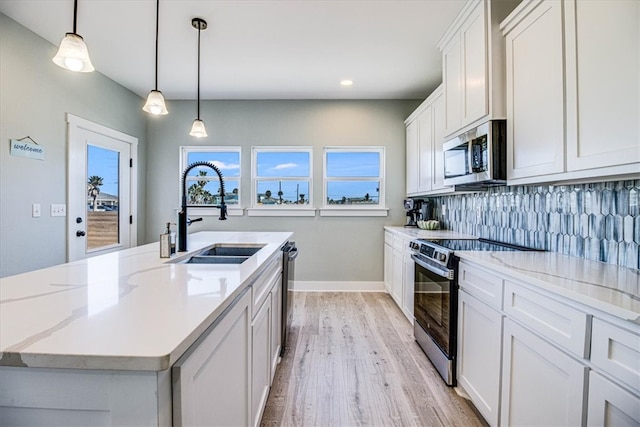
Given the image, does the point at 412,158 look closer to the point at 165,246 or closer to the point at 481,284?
the point at 481,284

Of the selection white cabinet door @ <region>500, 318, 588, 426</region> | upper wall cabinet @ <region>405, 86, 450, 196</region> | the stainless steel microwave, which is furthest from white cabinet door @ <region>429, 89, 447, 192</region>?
white cabinet door @ <region>500, 318, 588, 426</region>

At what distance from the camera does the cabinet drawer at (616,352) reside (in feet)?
2.96

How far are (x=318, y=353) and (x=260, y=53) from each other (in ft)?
9.51

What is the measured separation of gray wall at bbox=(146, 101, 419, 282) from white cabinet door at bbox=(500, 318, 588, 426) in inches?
117

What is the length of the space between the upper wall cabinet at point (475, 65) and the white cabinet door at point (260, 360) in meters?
1.92

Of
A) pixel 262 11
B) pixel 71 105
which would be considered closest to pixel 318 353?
pixel 262 11

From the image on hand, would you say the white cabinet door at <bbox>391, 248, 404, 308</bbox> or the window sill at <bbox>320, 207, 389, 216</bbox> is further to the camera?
the window sill at <bbox>320, 207, 389, 216</bbox>

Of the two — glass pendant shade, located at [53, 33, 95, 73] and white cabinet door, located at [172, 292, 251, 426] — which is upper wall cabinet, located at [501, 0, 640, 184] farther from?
glass pendant shade, located at [53, 33, 95, 73]

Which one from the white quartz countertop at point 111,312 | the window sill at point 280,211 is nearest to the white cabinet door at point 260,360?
the white quartz countertop at point 111,312

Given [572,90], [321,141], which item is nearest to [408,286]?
[572,90]

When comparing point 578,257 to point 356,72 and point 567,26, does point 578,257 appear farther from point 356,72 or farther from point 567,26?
point 356,72

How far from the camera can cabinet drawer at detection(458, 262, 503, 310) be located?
1.61m

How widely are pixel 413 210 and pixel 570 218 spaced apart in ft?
7.68

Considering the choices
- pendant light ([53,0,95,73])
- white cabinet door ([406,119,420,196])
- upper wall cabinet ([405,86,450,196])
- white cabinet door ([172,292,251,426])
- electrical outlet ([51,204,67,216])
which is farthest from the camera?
white cabinet door ([406,119,420,196])
